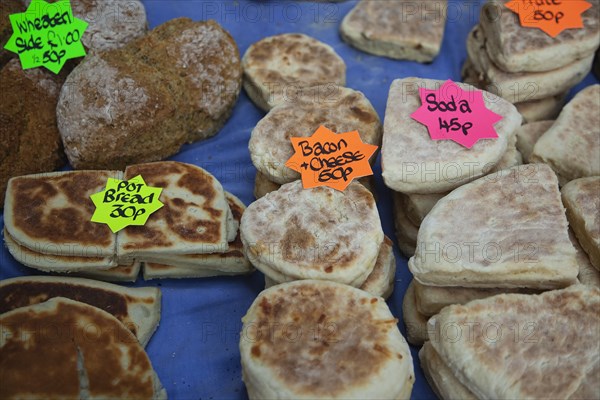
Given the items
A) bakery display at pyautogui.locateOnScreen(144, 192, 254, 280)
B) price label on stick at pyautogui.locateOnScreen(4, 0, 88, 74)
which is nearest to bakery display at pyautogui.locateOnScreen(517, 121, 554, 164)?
bakery display at pyautogui.locateOnScreen(144, 192, 254, 280)

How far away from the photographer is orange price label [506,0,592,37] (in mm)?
3031

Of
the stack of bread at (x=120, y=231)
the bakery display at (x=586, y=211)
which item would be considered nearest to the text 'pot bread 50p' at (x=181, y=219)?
the stack of bread at (x=120, y=231)

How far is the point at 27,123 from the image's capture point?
292 centimetres

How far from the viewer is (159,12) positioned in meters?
3.67

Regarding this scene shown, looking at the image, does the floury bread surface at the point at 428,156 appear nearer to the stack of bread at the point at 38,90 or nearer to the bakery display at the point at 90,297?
the bakery display at the point at 90,297

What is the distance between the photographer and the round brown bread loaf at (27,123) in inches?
111

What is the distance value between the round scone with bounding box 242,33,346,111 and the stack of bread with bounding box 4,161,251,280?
2.45ft

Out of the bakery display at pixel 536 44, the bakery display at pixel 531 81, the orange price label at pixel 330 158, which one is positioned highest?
the bakery display at pixel 536 44

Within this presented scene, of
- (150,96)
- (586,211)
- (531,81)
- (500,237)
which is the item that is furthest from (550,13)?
(150,96)

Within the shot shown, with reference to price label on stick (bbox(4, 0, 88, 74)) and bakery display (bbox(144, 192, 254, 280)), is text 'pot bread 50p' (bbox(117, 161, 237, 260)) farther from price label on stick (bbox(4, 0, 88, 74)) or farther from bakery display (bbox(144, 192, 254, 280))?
price label on stick (bbox(4, 0, 88, 74))

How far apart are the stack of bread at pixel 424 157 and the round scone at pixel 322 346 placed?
1.94ft

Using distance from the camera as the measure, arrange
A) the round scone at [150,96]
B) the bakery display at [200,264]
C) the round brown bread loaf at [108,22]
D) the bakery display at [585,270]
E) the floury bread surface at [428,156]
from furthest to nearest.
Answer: the round brown bread loaf at [108,22], the round scone at [150,96], the bakery display at [200,264], the floury bread surface at [428,156], the bakery display at [585,270]

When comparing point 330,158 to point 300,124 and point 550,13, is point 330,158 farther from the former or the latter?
point 550,13

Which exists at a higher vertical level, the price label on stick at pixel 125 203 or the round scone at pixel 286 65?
the round scone at pixel 286 65
